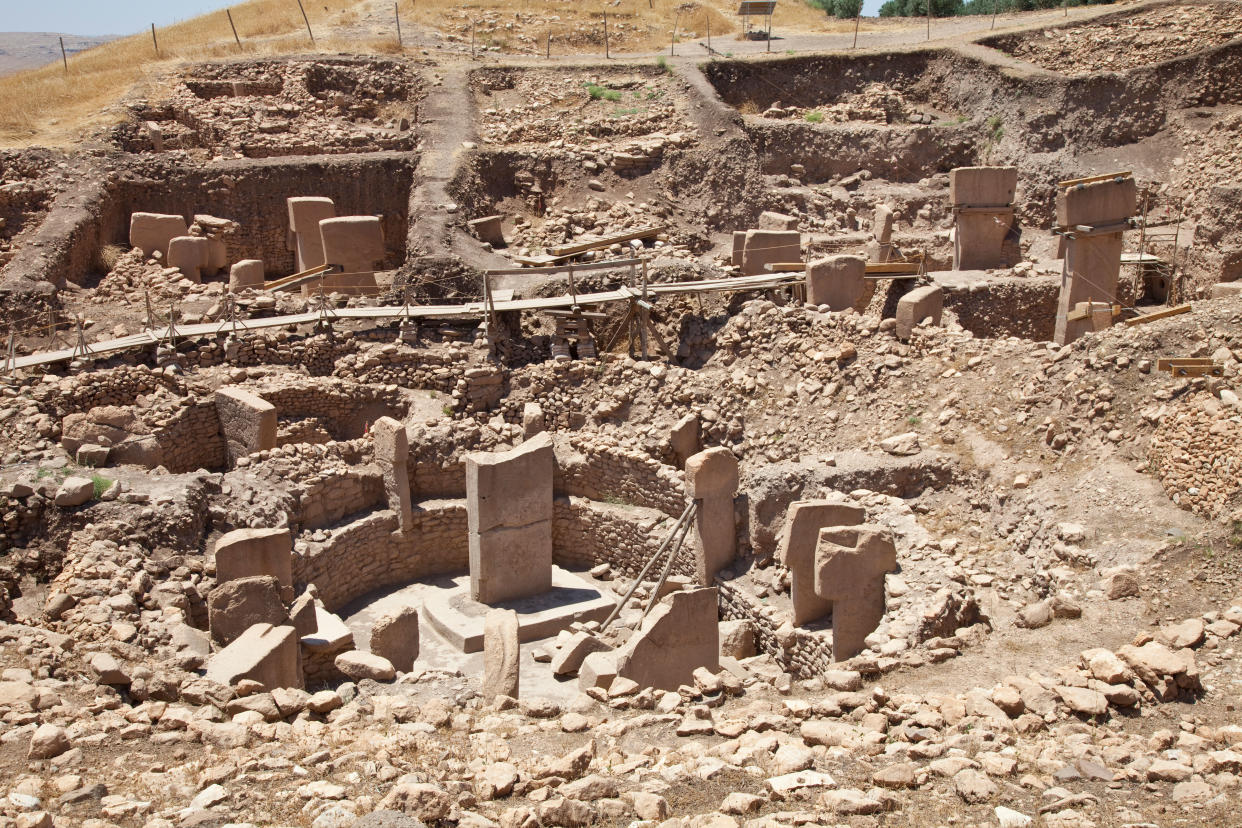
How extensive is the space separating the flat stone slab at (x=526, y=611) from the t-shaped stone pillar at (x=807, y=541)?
9.45 ft

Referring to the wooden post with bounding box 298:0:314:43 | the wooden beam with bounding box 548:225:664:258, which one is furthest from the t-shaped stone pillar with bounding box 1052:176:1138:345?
the wooden post with bounding box 298:0:314:43

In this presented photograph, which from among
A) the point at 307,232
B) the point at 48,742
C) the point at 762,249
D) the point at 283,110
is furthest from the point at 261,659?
the point at 283,110

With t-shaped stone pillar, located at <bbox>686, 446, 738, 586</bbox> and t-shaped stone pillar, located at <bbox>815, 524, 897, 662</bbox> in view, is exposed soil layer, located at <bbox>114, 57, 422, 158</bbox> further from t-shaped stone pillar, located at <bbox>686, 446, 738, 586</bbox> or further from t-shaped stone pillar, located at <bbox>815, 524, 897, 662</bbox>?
t-shaped stone pillar, located at <bbox>815, 524, 897, 662</bbox>

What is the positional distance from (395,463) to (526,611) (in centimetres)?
254

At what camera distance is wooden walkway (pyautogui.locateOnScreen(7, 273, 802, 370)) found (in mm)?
16594

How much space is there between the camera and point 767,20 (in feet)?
111

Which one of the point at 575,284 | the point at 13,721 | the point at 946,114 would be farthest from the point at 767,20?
the point at 13,721

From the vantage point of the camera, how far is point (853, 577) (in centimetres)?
999

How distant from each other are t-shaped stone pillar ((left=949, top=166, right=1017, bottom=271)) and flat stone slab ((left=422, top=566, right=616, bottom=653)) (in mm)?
10480

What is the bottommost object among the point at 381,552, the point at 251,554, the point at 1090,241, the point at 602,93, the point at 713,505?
the point at 381,552

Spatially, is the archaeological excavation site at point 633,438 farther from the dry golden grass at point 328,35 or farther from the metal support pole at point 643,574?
the dry golden grass at point 328,35

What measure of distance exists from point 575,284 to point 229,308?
5.43 meters

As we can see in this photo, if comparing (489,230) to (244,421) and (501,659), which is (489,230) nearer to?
(244,421)

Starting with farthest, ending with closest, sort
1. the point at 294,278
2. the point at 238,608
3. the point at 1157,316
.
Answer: the point at 294,278, the point at 1157,316, the point at 238,608
